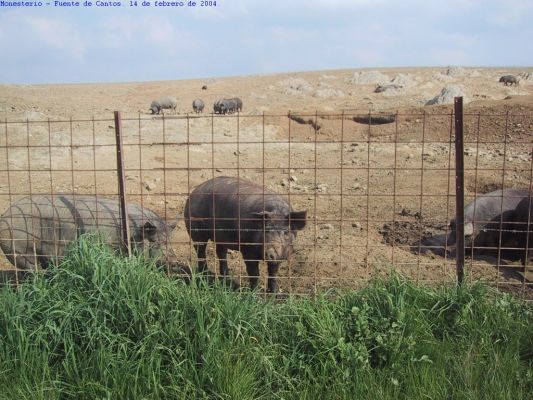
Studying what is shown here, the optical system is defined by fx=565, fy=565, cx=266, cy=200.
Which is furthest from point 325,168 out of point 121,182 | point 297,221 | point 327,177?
point 327,177

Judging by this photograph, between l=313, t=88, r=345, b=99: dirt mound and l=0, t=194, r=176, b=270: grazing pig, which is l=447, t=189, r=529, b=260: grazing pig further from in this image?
l=313, t=88, r=345, b=99: dirt mound

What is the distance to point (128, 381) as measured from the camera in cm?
376

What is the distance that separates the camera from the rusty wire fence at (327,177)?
5773 millimetres

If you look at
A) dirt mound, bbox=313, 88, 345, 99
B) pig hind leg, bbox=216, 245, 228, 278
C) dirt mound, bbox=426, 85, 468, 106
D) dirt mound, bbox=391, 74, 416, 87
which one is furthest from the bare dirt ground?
dirt mound, bbox=391, 74, 416, 87

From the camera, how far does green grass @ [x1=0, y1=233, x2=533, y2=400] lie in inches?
147

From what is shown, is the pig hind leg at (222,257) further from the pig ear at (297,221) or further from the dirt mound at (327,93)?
the dirt mound at (327,93)

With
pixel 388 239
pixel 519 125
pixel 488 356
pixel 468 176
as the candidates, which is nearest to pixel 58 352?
pixel 488 356

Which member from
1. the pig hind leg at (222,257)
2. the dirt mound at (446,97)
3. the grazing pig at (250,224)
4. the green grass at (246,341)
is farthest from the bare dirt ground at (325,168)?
the dirt mound at (446,97)

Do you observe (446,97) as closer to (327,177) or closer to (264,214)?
(327,177)

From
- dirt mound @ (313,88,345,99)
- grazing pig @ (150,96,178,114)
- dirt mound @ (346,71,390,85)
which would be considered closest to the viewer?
grazing pig @ (150,96,178,114)

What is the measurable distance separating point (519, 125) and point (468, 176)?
5.91 metres

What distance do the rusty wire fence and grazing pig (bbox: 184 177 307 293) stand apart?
26 cm

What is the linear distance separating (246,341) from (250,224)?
2492mm

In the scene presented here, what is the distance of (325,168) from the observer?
4.61 meters
